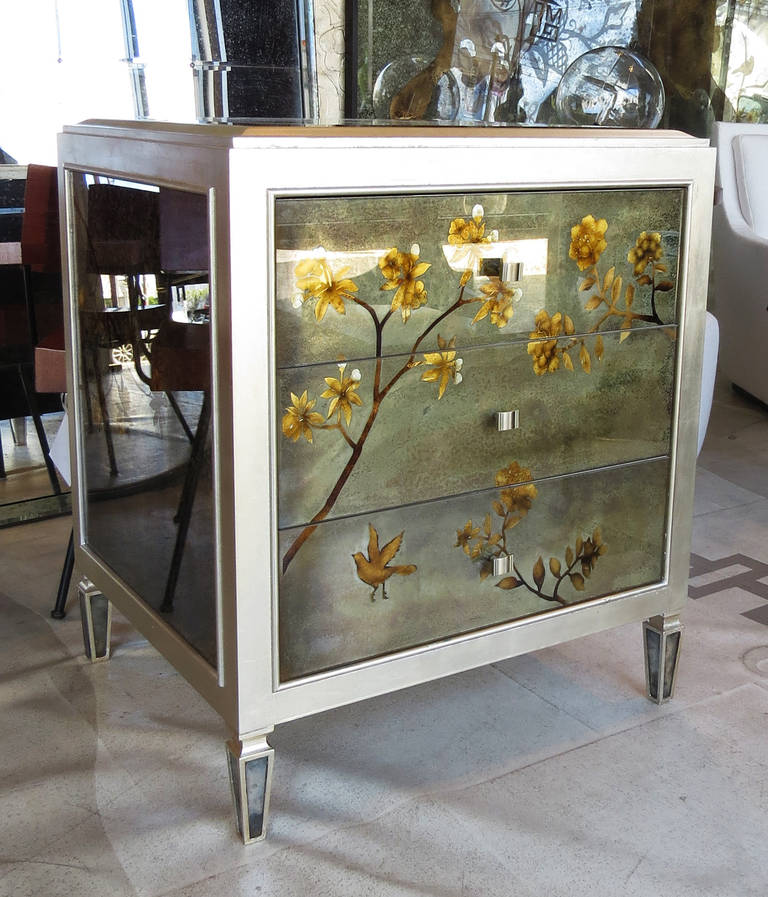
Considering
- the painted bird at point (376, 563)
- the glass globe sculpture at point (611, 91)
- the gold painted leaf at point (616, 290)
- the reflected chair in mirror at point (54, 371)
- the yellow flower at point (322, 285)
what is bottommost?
the painted bird at point (376, 563)

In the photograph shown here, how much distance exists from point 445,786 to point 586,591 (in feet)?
1.21

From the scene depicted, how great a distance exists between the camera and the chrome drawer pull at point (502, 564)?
61.1 inches

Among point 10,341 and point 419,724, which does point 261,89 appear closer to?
point 10,341

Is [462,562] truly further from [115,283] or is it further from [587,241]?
[115,283]

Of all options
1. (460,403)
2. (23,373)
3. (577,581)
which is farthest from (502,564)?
(23,373)

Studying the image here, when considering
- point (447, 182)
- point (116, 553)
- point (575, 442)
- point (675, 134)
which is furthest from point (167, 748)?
point (675, 134)

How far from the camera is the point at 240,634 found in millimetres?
1335

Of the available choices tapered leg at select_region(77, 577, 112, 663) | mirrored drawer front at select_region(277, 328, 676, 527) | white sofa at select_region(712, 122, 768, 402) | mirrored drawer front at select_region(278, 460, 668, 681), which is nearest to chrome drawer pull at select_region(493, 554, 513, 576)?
mirrored drawer front at select_region(278, 460, 668, 681)

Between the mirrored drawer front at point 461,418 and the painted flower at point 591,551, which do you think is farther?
the painted flower at point 591,551

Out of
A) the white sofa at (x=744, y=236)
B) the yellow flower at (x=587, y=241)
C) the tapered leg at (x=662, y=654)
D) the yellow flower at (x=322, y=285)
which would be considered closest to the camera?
the yellow flower at (x=322, y=285)

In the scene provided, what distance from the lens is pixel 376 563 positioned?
1440mm

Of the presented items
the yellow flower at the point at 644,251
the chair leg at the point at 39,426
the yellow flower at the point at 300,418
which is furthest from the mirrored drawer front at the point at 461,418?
the chair leg at the point at 39,426

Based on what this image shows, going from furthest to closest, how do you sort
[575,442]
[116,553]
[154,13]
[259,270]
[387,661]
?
[154,13], [116,553], [575,442], [387,661], [259,270]

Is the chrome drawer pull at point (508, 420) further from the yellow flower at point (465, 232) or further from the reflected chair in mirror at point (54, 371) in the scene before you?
the reflected chair in mirror at point (54, 371)
